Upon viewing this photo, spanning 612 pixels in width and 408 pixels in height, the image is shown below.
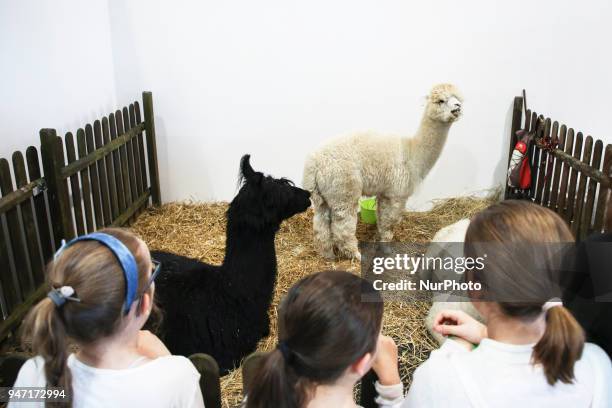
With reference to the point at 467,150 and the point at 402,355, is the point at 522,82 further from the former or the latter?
the point at 402,355

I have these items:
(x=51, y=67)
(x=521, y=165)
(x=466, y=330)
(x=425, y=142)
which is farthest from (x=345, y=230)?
(x=51, y=67)

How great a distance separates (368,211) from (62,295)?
13.0ft

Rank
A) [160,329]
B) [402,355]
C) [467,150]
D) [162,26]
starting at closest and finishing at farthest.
→ [160,329]
[402,355]
[162,26]
[467,150]

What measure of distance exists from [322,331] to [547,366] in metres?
0.57

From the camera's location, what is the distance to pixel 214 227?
5000 millimetres

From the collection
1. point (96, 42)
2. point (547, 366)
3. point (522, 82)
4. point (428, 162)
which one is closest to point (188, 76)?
point (96, 42)

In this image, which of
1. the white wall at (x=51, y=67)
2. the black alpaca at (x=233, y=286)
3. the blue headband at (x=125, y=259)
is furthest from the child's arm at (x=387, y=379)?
the white wall at (x=51, y=67)

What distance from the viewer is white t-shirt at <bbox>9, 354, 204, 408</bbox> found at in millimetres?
1339

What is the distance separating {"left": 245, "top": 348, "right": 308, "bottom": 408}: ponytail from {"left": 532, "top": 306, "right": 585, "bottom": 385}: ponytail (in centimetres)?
60

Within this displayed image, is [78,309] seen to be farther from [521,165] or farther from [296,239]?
[521,165]

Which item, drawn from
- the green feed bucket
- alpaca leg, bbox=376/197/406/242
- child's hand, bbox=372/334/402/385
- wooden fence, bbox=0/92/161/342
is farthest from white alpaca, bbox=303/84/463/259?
child's hand, bbox=372/334/402/385

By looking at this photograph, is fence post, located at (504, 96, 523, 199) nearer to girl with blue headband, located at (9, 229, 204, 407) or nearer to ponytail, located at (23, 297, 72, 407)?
girl with blue headband, located at (9, 229, 204, 407)

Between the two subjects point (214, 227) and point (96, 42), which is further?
point (214, 227)

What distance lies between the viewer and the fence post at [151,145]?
5031mm
